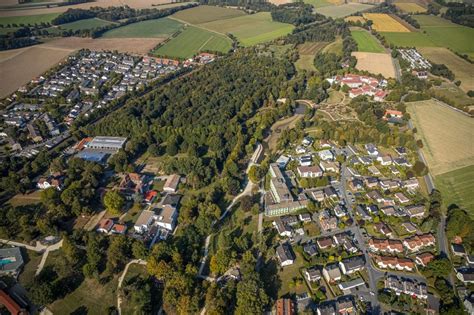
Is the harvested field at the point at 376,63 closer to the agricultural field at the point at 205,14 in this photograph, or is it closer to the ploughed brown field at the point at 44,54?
the agricultural field at the point at 205,14

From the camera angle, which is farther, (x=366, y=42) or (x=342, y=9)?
(x=342, y=9)

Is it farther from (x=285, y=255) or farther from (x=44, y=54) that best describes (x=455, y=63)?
(x=44, y=54)

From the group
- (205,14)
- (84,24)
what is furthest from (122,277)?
(205,14)

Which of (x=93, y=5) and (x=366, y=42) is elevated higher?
(x=93, y=5)

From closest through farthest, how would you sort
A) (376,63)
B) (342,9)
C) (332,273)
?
(332,273)
(376,63)
(342,9)

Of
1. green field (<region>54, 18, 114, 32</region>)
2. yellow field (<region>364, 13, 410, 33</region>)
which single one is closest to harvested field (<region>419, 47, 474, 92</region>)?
yellow field (<region>364, 13, 410, 33</region>)
